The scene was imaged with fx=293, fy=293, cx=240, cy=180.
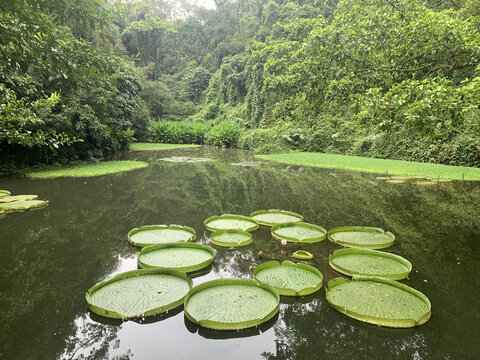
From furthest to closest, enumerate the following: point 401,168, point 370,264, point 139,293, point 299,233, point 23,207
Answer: point 401,168, point 23,207, point 299,233, point 370,264, point 139,293

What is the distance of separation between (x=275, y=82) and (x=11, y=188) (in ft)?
19.9

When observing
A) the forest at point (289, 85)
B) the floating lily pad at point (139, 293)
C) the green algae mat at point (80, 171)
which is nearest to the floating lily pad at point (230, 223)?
the floating lily pad at point (139, 293)

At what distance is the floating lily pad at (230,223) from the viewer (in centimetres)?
402

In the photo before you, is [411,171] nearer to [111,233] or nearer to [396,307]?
[396,307]

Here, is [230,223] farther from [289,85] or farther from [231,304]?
[289,85]

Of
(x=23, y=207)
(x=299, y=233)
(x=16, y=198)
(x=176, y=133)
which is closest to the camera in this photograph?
(x=299, y=233)

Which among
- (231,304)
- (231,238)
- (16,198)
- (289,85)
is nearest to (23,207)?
(16,198)

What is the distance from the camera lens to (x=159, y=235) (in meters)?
3.67

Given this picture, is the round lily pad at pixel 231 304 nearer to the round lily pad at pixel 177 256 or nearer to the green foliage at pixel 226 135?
the round lily pad at pixel 177 256

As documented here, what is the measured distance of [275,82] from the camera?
19.7 ft

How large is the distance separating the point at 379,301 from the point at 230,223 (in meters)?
2.30

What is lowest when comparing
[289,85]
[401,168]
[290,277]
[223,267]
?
[401,168]

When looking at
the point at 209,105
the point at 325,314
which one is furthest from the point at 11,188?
the point at 209,105

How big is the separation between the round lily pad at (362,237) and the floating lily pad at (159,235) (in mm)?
1803
